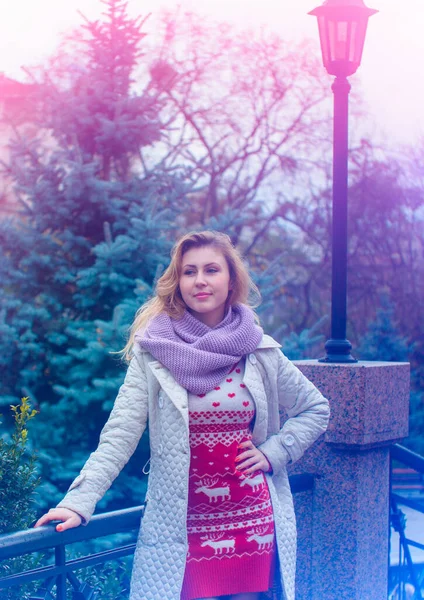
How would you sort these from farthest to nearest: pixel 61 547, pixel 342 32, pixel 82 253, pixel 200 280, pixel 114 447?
pixel 82 253 < pixel 342 32 < pixel 200 280 < pixel 114 447 < pixel 61 547

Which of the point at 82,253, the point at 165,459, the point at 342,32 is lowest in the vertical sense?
the point at 165,459

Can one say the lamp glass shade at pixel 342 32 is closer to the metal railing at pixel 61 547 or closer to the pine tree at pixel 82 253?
the pine tree at pixel 82 253

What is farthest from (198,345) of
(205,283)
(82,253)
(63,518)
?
(82,253)

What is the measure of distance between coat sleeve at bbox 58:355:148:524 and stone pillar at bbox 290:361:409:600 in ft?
4.02

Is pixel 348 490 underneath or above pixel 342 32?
underneath

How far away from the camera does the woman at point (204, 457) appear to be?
2.23 metres

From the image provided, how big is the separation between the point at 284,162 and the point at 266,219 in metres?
1.03

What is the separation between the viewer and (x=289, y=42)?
12000mm

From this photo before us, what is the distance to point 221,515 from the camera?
2.28m

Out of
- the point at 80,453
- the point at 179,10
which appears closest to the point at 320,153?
the point at 179,10

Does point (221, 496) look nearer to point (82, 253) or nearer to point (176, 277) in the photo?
point (176, 277)

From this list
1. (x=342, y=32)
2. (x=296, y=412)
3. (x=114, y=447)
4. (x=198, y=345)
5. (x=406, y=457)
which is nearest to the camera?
(x=114, y=447)

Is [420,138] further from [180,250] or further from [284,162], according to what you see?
[180,250]

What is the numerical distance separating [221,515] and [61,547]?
51 centimetres
